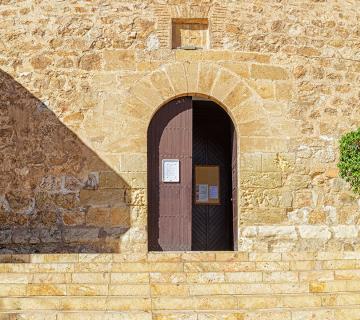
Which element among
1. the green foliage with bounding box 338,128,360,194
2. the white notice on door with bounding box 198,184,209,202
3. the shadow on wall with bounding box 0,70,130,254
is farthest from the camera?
the white notice on door with bounding box 198,184,209,202

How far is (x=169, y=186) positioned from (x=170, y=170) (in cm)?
21

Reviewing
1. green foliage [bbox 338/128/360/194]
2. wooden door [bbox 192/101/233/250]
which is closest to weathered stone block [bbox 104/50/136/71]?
green foliage [bbox 338/128/360/194]

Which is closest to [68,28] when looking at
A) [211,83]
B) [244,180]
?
[211,83]

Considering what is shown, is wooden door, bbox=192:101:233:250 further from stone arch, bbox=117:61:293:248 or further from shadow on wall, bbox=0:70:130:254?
shadow on wall, bbox=0:70:130:254

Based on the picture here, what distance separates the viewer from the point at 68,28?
918 cm

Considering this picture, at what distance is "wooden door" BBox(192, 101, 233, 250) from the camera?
39.4 feet

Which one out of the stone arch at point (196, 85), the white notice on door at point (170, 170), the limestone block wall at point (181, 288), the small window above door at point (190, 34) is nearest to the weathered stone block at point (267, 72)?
the stone arch at point (196, 85)

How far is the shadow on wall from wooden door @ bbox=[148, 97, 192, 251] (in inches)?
18.5

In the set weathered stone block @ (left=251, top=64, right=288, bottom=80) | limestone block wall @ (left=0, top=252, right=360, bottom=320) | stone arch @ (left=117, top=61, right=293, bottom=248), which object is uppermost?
weathered stone block @ (left=251, top=64, right=288, bottom=80)

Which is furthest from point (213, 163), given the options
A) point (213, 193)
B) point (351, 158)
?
point (351, 158)

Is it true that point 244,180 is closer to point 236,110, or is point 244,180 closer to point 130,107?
point 236,110

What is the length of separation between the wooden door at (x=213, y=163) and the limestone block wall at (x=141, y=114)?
268 centimetres

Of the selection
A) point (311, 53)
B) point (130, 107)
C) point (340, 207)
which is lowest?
point (340, 207)

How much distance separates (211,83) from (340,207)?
2.35m
